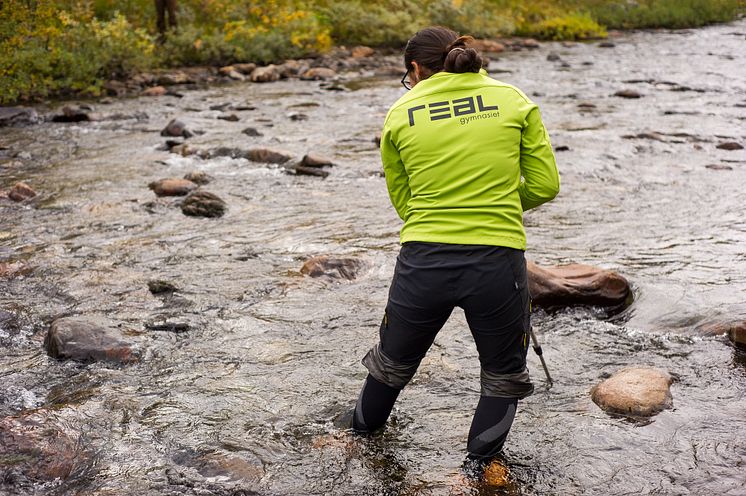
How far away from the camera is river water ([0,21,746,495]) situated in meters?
4.48

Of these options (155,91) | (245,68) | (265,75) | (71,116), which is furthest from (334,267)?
(245,68)

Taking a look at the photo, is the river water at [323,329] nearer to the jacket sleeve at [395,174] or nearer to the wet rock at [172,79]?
the jacket sleeve at [395,174]

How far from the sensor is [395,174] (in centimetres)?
412

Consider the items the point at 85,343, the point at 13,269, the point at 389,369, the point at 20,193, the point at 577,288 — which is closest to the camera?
the point at 389,369

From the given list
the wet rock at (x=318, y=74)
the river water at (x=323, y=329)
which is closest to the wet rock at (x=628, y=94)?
the river water at (x=323, y=329)

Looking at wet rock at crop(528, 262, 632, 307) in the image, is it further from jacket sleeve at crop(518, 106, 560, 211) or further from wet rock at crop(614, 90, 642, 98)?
wet rock at crop(614, 90, 642, 98)

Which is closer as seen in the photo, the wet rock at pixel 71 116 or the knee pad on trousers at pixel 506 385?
the knee pad on trousers at pixel 506 385

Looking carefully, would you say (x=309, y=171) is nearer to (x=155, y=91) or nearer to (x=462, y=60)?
(x=462, y=60)

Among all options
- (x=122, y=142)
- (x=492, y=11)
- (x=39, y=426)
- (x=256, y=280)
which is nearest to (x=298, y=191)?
(x=256, y=280)

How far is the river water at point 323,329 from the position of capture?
4480 millimetres

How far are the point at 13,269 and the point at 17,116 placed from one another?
34.4 feet

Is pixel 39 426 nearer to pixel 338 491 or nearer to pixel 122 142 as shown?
pixel 338 491

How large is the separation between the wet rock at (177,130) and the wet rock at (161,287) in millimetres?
8075

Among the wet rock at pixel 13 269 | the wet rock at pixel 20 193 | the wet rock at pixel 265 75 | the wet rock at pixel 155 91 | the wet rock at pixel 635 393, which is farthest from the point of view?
the wet rock at pixel 265 75
